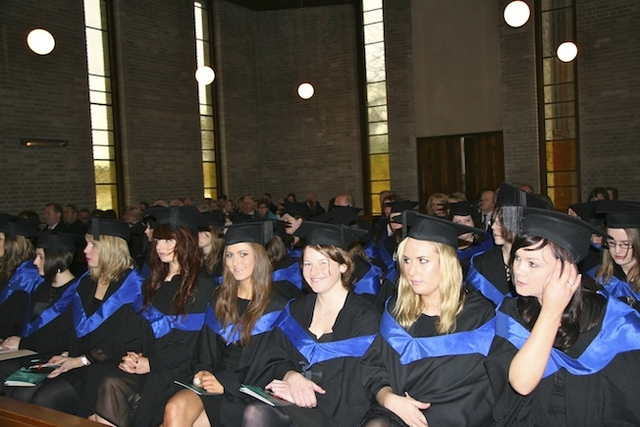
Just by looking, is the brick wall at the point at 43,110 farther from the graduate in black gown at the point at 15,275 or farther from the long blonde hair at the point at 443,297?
the long blonde hair at the point at 443,297

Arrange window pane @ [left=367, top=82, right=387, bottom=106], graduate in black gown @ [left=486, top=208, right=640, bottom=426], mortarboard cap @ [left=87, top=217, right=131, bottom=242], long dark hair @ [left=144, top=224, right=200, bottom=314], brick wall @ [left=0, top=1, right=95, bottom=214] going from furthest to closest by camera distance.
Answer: window pane @ [left=367, top=82, right=387, bottom=106]
brick wall @ [left=0, top=1, right=95, bottom=214]
mortarboard cap @ [left=87, top=217, right=131, bottom=242]
long dark hair @ [left=144, top=224, right=200, bottom=314]
graduate in black gown @ [left=486, top=208, right=640, bottom=426]

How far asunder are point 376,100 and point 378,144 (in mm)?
1108

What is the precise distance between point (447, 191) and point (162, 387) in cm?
1126

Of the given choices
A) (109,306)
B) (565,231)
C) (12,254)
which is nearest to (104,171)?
(12,254)

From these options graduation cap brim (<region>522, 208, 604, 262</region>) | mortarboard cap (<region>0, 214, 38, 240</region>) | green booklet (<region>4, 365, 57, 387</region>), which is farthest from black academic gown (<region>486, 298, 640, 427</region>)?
mortarboard cap (<region>0, 214, 38, 240</region>)

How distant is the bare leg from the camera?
11.5ft

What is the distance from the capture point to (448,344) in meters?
3.09

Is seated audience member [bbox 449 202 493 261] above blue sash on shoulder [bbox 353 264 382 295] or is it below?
above

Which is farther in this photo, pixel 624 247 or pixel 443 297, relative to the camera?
pixel 624 247

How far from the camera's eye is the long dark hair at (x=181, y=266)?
4367mm

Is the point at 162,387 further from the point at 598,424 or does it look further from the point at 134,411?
the point at 598,424

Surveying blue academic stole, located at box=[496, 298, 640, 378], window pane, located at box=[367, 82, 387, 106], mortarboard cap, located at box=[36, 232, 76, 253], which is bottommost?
blue academic stole, located at box=[496, 298, 640, 378]

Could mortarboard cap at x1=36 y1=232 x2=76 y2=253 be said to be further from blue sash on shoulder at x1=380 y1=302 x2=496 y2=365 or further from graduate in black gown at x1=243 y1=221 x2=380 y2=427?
blue sash on shoulder at x1=380 y1=302 x2=496 y2=365

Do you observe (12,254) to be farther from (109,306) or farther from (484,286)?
(484,286)
